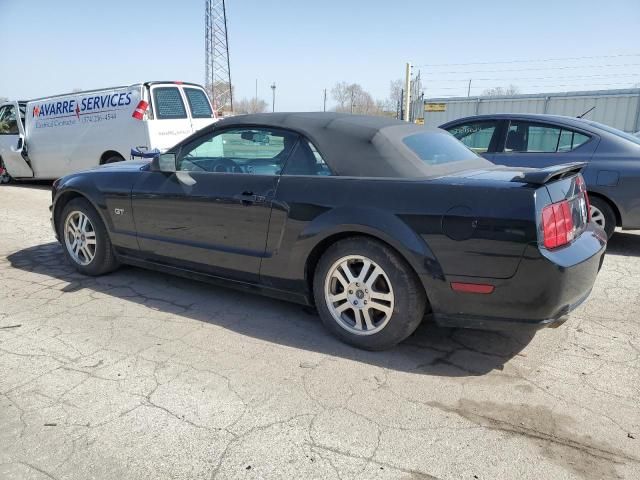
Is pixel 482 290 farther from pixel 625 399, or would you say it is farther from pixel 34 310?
pixel 34 310

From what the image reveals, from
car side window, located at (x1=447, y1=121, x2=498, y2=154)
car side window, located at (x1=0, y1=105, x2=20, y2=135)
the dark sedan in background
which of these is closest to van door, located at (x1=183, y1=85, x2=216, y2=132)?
car side window, located at (x1=0, y1=105, x2=20, y2=135)

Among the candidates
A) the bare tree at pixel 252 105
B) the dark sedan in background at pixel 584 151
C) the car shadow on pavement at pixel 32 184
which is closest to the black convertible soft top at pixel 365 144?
the dark sedan in background at pixel 584 151

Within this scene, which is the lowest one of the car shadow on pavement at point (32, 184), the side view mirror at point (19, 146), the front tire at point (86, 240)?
the car shadow on pavement at point (32, 184)

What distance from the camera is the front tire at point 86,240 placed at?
15.1 feet

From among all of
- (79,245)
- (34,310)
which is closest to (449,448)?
→ (34,310)

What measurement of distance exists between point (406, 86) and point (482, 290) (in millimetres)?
13756

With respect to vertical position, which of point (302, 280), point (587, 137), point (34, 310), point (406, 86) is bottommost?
point (34, 310)

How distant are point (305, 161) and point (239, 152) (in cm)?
77

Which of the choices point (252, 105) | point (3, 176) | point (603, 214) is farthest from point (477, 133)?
point (252, 105)

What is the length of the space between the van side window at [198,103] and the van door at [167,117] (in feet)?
0.61

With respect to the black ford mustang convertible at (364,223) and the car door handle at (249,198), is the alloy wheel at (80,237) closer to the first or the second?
the black ford mustang convertible at (364,223)

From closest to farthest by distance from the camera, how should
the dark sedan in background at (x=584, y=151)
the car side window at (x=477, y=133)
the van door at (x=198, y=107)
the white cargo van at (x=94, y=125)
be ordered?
the dark sedan in background at (x=584, y=151), the car side window at (x=477, y=133), the white cargo van at (x=94, y=125), the van door at (x=198, y=107)

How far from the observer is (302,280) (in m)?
3.43

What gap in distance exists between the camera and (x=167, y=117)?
30.0 ft
